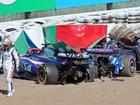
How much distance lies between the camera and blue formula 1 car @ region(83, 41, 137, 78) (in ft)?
43.8

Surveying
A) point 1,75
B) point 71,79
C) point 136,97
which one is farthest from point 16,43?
point 136,97

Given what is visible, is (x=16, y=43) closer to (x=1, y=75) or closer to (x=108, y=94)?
(x=1, y=75)

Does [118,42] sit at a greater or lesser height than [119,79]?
greater

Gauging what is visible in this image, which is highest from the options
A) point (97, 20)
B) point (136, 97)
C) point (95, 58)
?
point (97, 20)

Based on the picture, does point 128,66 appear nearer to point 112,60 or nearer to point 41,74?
point 112,60

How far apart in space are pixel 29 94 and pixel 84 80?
2.25m

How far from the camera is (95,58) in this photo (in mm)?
13242

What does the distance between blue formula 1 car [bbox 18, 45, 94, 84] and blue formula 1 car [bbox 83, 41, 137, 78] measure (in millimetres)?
507

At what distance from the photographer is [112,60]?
13.6 meters

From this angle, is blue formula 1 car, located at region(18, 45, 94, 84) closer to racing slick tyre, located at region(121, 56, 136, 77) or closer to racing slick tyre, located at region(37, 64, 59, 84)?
racing slick tyre, located at region(37, 64, 59, 84)

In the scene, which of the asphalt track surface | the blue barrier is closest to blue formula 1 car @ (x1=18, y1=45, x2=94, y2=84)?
the asphalt track surface

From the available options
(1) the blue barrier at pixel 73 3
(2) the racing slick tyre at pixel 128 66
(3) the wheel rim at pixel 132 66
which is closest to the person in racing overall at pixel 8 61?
(2) the racing slick tyre at pixel 128 66

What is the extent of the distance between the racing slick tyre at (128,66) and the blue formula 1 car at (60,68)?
4.96 ft

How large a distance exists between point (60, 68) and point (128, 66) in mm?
2278
